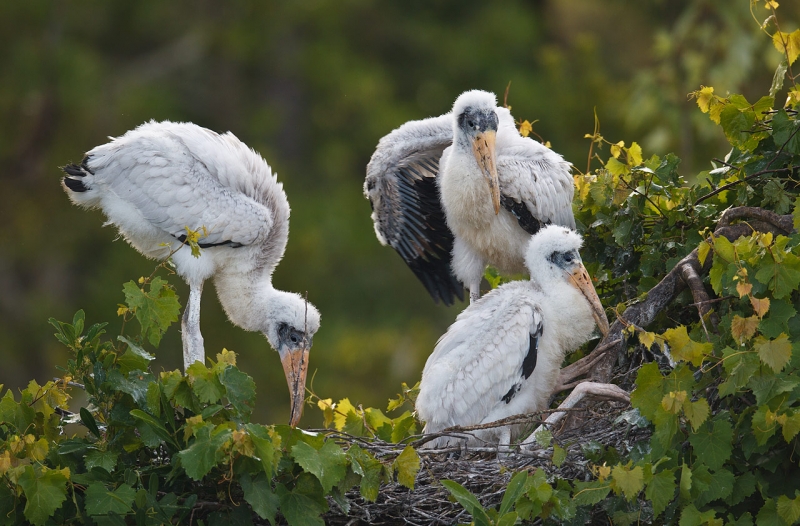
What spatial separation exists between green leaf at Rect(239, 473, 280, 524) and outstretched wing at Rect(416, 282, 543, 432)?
1.15m

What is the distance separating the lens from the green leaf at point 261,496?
377cm

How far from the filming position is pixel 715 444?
3.69m

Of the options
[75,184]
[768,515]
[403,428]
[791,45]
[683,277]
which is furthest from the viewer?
[75,184]

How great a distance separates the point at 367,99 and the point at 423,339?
3.74 meters

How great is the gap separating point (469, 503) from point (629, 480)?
50 centimetres

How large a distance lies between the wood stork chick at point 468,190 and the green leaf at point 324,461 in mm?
1924

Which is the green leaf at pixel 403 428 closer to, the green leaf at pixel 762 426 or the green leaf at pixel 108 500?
the green leaf at pixel 108 500

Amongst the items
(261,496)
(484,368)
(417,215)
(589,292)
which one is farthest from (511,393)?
(417,215)

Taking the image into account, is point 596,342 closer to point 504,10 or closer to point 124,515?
point 124,515

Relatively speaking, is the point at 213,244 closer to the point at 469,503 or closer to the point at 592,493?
the point at 469,503

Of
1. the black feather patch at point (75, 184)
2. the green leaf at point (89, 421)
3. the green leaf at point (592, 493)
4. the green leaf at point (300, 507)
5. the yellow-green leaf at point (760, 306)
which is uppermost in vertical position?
the black feather patch at point (75, 184)

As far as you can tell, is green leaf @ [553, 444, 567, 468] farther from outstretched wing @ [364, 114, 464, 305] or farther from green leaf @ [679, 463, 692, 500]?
outstretched wing @ [364, 114, 464, 305]

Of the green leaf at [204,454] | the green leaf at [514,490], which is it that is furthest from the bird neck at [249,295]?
the green leaf at [514,490]

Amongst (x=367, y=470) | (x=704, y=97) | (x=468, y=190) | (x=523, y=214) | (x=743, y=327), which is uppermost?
(x=704, y=97)
